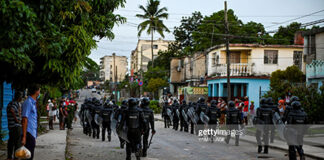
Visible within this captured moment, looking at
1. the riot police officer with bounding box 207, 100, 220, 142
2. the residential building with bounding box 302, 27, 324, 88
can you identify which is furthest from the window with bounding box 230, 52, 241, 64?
the riot police officer with bounding box 207, 100, 220, 142

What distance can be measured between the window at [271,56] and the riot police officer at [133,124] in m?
26.8

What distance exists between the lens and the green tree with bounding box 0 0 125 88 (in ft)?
20.6

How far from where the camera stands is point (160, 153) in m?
12.3

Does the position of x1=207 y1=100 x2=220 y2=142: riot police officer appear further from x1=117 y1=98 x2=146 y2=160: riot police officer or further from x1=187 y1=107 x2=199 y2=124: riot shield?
x1=117 y1=98 x2=146 y2=160: riot police officer

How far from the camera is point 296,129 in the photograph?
9.89 m

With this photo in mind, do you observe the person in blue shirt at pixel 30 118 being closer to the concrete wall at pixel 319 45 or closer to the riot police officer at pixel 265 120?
the riot police officer at pixel 265 120

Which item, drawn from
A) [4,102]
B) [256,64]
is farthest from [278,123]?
[256,64]

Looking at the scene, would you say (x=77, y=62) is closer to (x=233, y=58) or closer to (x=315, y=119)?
(x=315, y=119)

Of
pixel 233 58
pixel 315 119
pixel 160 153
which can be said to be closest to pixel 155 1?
pixel 233 58

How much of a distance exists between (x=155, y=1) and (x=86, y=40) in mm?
41685

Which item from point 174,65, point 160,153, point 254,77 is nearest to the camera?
point 160,153

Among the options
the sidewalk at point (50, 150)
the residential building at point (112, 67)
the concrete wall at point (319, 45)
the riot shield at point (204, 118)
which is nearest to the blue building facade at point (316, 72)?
the concrete wall at point (319, 45)

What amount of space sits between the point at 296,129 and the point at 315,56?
673 inches

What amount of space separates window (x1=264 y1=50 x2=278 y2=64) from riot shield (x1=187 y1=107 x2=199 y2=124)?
59.6 feet
